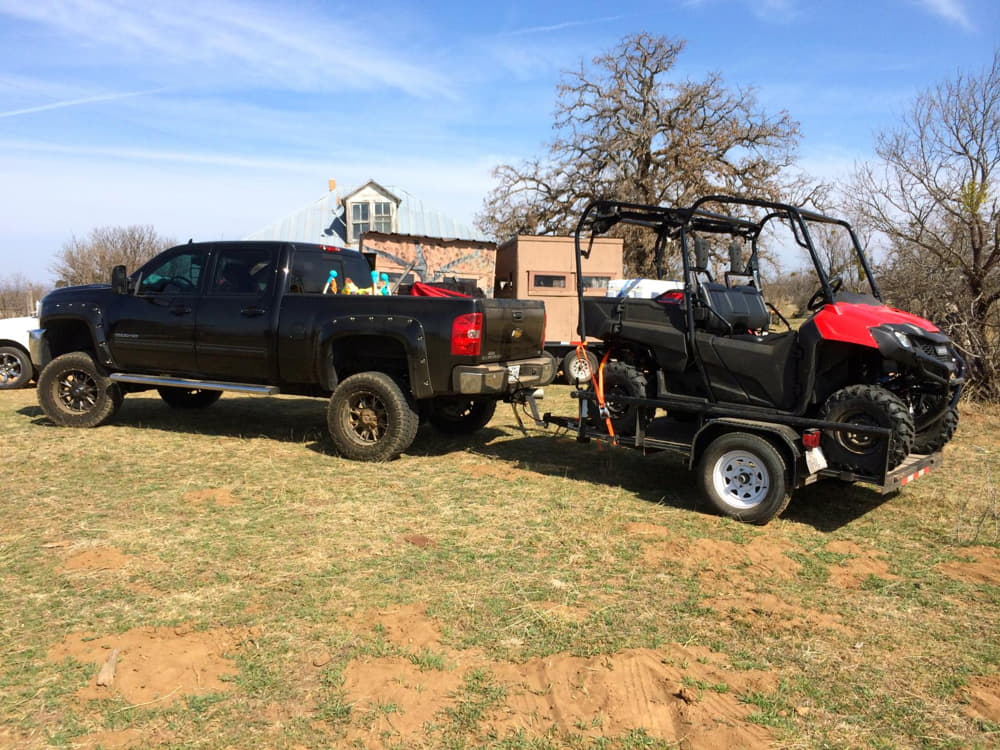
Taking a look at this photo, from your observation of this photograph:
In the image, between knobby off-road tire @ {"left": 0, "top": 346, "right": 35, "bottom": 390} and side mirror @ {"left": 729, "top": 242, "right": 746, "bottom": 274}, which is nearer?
side mirror @ {"left": 729, "top": 242, "right": 746, "bottom": 274}

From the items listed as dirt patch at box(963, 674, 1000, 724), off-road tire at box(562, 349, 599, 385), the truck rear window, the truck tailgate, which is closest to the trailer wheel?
dirt patch at box(963, 674, 1000, 724)

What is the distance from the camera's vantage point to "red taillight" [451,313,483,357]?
6992 millimetres

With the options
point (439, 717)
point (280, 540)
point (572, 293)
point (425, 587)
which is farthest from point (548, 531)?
point (572, 293)

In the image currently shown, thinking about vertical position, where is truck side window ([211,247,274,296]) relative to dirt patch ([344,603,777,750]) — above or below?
above

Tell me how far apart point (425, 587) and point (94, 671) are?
1.72m

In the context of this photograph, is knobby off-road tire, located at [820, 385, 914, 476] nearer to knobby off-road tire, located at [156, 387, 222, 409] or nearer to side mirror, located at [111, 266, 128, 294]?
side mirror, located at [111, 266, 128, 294]

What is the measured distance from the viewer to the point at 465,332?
275 inches

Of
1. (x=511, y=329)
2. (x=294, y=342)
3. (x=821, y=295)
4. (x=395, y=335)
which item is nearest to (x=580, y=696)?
(x=821, y=295)

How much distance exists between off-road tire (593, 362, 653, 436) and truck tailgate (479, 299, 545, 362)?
109 cm

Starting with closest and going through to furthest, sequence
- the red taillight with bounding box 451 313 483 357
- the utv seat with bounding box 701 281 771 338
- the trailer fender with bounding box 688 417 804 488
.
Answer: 1. the trailer fender with bounding box 688 417 804 488
2. the utv seat with bounding box 701 281 771 338
3. the red taillight with bounding box 451 313 483 357

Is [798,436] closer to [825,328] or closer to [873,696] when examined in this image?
[825,328]

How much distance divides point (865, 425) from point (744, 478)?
955 mm

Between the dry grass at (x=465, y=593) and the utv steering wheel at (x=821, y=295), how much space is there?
164 centimetres

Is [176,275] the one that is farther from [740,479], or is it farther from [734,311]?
[740,479]
